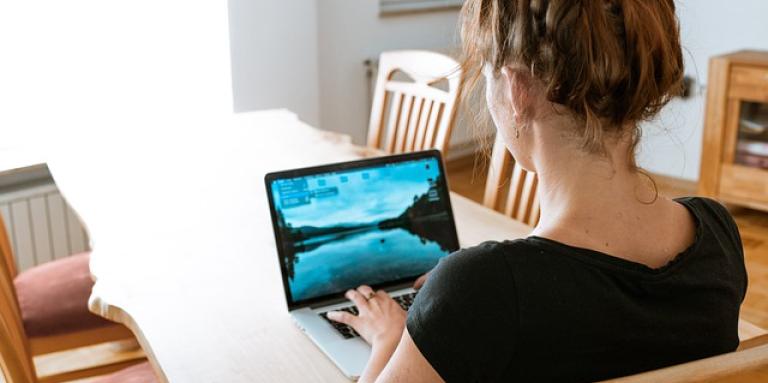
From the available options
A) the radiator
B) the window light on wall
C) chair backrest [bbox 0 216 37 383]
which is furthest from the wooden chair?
the window light on wall

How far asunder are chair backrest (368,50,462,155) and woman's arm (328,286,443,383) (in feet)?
3.50

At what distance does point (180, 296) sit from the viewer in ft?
5.04

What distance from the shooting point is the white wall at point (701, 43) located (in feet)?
13.5

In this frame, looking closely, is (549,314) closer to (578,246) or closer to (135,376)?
(578,246)

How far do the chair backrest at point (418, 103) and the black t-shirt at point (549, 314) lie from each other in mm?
1475

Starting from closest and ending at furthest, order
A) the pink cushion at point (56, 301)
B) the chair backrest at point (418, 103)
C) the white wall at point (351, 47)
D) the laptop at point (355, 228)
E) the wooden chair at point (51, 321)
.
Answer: the laptop at point (355, 228) < the wooden chair at point (51, 321) < the pink cushion at point (56, 301) < the chair backrest at point (418, 103) < the white wall at point (351, 47)

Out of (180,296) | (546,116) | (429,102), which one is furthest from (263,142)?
(546,116)

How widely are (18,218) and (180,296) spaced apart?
1703 mm

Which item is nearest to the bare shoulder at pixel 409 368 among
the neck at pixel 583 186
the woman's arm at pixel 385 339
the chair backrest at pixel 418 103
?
the woman's arm at pixel 385 339

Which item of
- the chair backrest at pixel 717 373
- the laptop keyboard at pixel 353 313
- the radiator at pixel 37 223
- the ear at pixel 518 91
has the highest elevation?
the ear at pixel 518 91

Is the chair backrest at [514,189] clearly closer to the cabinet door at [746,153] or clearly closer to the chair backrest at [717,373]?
the chair backrest at [717,373]

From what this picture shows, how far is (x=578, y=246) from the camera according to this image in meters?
0.95

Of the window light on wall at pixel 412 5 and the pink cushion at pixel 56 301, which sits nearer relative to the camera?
the pink cushion at pixel 56 301

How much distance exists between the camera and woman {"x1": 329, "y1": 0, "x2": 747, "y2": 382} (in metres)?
0.91
